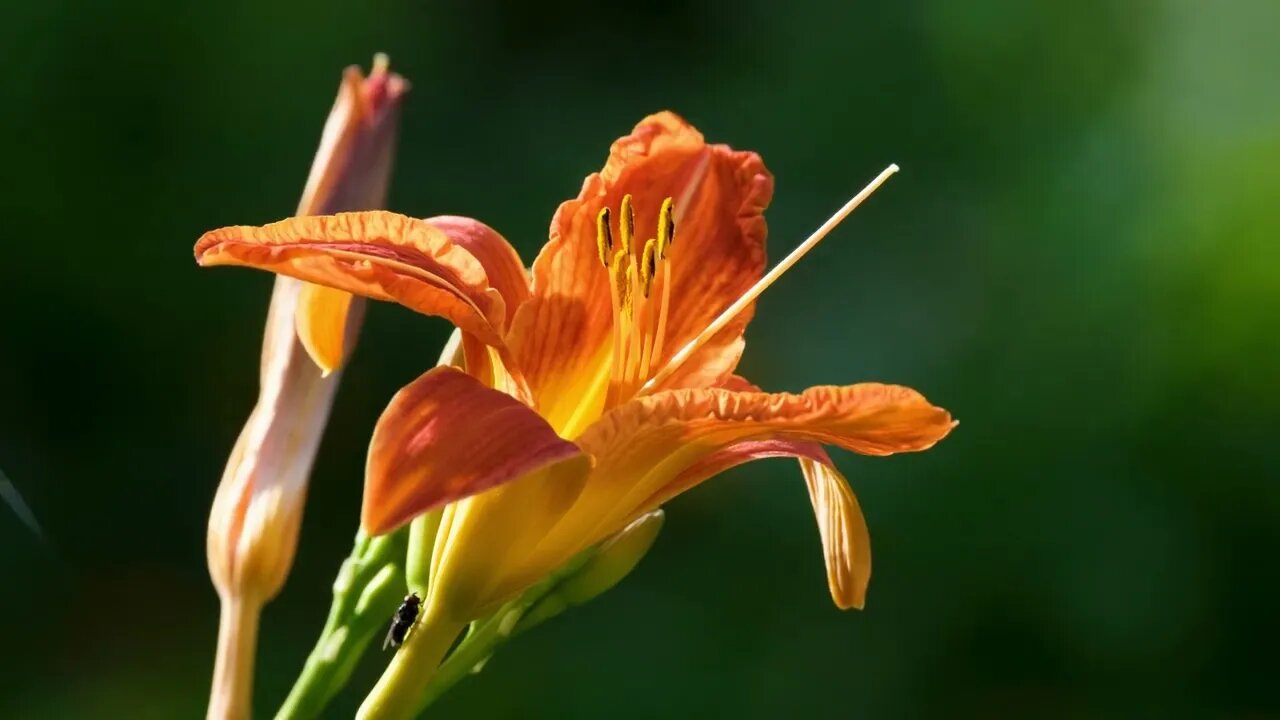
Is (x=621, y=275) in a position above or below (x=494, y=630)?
above

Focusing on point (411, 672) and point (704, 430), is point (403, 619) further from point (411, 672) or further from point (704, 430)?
point (704, 430)

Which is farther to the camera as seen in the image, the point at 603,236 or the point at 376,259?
the point at 603,236

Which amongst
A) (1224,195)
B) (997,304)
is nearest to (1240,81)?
(1224,195)

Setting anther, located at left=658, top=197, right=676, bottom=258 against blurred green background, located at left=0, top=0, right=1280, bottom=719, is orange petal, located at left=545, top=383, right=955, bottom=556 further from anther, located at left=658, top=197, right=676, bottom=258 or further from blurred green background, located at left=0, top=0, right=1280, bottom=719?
blurred green background, located at left=0, top=0, right=1280, bottom=719

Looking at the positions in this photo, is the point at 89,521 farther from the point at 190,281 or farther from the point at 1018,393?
the point at 1018,393

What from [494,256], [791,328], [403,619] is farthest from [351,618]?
[791,328]

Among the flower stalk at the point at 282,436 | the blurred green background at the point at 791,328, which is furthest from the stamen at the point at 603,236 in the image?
the blurred green background at the point at 791,328

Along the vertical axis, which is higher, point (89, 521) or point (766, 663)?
point (89, 521)
